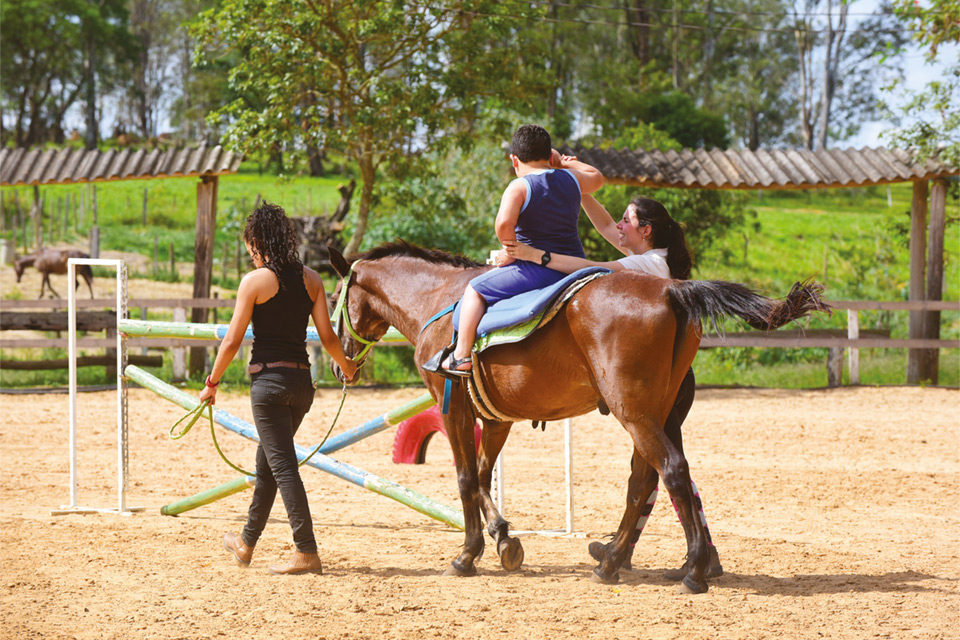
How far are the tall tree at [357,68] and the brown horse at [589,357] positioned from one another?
8410 mm

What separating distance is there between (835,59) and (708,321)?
151ft

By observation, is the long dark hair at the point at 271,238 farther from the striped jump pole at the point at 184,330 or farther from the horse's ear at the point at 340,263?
the striped jump pole at the point at 184,330

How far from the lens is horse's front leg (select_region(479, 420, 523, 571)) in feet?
15.2

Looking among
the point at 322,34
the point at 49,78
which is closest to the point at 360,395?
the point at 322,34

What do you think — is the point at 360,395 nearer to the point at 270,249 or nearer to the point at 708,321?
the point at 270,249

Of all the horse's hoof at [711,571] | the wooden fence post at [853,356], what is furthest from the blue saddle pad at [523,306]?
the wooden fence post at [853,356]

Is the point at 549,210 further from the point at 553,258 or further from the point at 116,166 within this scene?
the point at 116,166

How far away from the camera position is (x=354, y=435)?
18.5 ft

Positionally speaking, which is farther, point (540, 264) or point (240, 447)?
point (240, 447)

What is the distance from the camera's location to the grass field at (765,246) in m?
14.9

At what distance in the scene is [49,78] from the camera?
142 ft

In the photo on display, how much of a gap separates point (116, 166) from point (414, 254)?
9296 mm

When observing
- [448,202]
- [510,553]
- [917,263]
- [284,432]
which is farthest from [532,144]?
[917,263]

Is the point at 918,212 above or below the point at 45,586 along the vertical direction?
above
